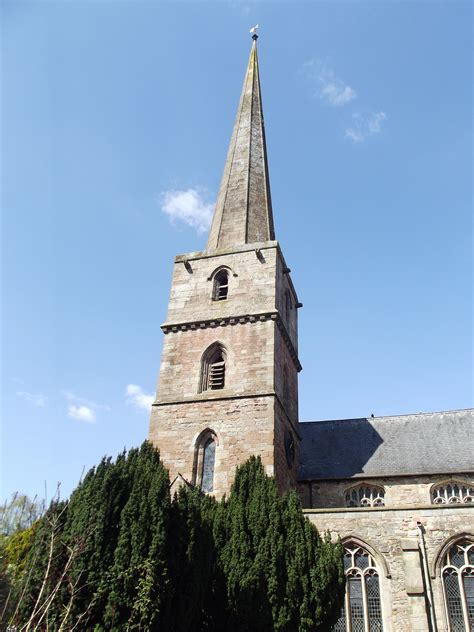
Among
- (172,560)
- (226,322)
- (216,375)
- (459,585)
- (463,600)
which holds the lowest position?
(463,600)

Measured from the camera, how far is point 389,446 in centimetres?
2241

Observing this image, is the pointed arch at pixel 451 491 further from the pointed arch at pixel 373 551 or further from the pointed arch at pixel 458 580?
the pointed arch at pixel 373 551

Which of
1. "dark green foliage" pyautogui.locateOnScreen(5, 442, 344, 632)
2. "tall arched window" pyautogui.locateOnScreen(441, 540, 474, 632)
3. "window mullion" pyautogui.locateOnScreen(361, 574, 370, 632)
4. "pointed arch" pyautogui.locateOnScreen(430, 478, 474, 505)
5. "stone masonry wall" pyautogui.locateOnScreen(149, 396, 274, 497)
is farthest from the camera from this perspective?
"pointed arch" pyautogui.locateOnScreen(430, 478, 474, 505)

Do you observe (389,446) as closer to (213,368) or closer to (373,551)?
(373,551)

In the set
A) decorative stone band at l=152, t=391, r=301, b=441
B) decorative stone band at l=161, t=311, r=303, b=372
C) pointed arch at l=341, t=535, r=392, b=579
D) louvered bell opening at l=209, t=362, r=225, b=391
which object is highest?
decorative stone band at l=161, t=311, r=303, b=372

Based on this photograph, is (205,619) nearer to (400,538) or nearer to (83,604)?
(83,604)

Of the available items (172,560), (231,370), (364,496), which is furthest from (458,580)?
(231,370)

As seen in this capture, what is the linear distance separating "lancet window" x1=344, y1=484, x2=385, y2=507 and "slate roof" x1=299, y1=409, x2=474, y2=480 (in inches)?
19.0

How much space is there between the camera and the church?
1502cm

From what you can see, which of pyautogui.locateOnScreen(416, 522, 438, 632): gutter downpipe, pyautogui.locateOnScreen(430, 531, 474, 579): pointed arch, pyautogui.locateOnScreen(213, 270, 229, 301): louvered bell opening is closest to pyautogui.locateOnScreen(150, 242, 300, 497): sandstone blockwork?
pyautogui.locateOnScreen(213, 270, 229, 301): louvered bell opening

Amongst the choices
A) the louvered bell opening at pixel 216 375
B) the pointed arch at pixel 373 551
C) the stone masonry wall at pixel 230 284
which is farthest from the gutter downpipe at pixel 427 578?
the stone masonry wall at pixel 230 284

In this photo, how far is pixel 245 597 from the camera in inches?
503

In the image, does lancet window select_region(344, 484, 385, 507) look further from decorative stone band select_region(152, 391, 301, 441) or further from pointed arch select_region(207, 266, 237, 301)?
pointed arch select_region(207, 266, 237, 301)

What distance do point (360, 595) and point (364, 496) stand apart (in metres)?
5.34
